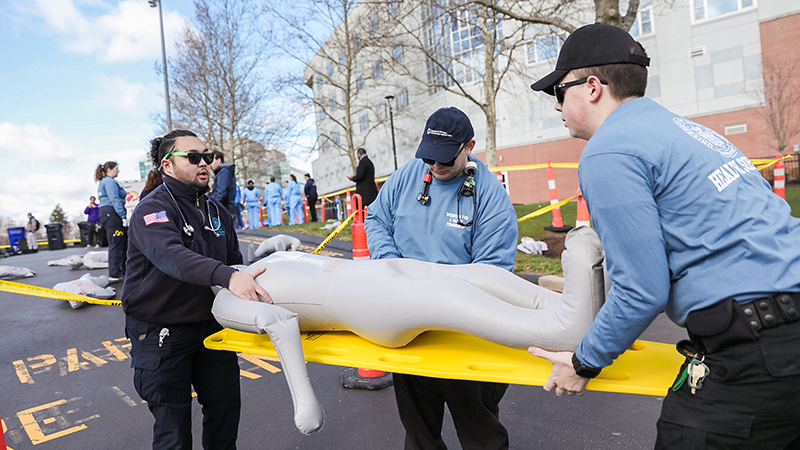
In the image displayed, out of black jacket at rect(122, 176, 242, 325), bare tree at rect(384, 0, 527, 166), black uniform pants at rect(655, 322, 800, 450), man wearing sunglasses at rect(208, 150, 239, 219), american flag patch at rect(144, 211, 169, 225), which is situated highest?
bare tree at rect(384, 0, 527, 166)

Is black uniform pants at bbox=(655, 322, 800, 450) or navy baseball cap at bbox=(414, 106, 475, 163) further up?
navy baseball cap at bbox=(414, 106, 475, 163)

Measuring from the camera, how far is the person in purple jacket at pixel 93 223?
56.6 feet

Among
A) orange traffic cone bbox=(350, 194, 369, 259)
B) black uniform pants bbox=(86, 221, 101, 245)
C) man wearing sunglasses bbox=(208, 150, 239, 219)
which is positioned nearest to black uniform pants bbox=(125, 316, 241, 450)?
orange traffic cone bbox=(350, 194, 369, 259)

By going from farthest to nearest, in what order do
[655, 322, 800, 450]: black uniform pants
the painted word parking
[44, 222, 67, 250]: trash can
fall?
1. [44, 222, 67, 250]: trash can
2. the painted word parking
3. [655, 322, 800, 450]: black uniform pants

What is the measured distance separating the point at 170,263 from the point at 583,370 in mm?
1901

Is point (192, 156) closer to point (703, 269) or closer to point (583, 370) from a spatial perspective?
point (583, 370)

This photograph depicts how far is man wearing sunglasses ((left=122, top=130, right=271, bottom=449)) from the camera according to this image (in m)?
2.37

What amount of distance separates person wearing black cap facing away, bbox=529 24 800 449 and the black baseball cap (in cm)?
19

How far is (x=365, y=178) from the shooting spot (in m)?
12.4

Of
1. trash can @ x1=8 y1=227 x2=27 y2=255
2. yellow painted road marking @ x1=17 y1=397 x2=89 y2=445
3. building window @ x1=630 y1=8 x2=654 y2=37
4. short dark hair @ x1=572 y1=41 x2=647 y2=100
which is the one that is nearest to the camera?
short dark hair @ x1=572 y1=41 x2=647 y2=100

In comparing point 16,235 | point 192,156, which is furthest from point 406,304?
point 16,235

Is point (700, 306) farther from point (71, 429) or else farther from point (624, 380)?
point (71, 429)

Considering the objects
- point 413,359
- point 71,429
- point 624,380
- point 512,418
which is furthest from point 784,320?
point 71,429

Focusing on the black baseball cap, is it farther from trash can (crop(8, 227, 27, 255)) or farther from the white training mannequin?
trash can (crop(8, 227, 27, 255))
